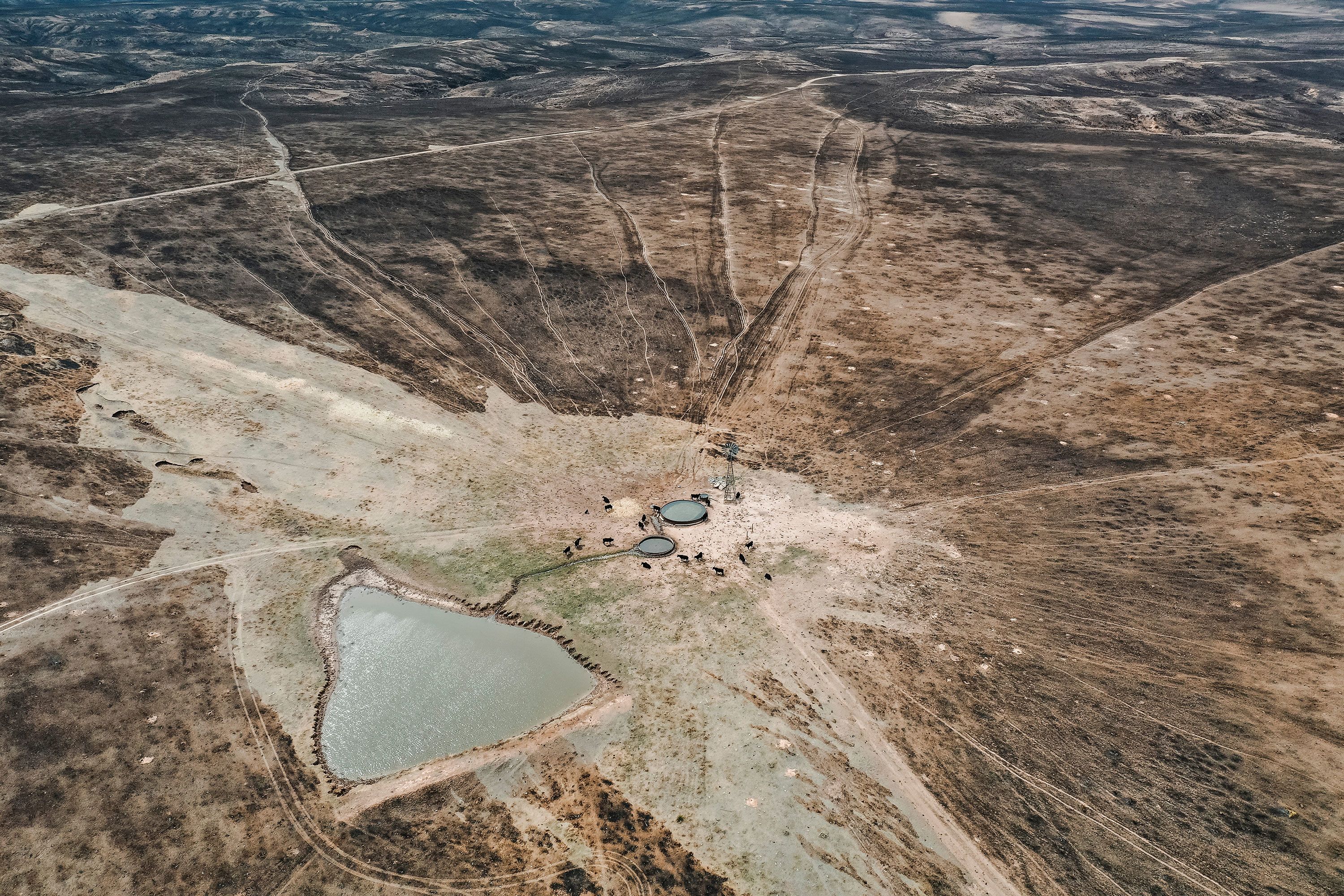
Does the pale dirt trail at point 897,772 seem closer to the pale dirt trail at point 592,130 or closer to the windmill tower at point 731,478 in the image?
the windmill tower at point 731,478

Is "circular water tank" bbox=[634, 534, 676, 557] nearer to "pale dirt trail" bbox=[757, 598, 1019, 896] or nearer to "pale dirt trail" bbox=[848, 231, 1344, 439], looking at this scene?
"pale dirt trail" bbox=[757, 598, 1019, 896]

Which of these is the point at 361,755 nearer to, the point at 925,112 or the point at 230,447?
the point at 230,447

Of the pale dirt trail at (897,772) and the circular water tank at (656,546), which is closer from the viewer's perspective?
the pale dirt trail at (897,772)

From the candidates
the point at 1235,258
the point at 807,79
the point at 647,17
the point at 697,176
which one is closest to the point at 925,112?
the point at 807,79

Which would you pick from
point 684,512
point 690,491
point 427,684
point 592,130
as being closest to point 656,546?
point 684,512

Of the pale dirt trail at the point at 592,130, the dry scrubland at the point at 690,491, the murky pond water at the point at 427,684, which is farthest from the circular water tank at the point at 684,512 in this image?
the pale dirt trail at the point at 592,130

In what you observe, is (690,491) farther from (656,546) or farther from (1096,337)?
(1096,337)

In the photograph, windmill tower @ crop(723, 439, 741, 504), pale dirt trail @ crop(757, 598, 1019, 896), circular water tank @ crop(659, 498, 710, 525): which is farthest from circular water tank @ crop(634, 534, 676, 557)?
pale dirt trail @ crop(757, 598, 1019, 896)
